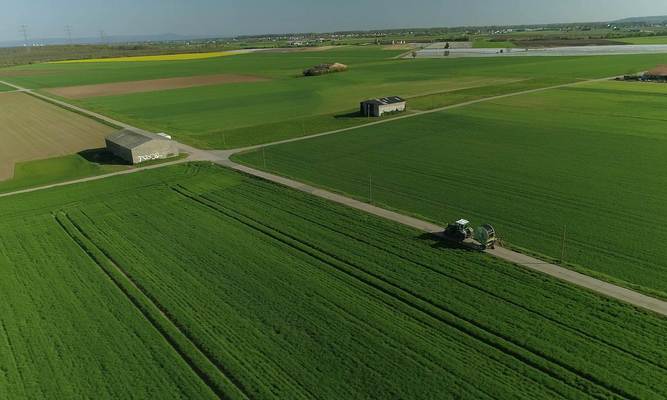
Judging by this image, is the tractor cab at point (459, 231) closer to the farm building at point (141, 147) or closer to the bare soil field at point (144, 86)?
the farm building at point (141, 147)

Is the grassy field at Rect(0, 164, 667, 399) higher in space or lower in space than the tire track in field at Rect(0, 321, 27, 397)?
higher

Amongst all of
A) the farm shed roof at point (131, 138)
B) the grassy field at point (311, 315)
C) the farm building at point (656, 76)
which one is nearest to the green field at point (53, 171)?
the farm shed roof at point (131, 138)

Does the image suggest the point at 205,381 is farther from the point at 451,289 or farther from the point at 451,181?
the point at 451,181

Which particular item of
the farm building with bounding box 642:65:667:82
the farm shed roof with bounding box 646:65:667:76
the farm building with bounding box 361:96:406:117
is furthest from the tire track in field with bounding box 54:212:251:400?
the farm shed roof with bounding box 646:65:667:76

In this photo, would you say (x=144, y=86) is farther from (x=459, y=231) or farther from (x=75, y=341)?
(x=459, y=231)

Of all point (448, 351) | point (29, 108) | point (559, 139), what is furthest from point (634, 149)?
point (29, 108)

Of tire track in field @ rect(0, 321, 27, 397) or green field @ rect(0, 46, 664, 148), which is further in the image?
green field @ rect(0, 46, 664, 148)

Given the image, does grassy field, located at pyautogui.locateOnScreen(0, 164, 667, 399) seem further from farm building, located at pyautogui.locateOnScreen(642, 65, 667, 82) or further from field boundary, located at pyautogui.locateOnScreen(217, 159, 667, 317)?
farm building, located at pyautogui.locateOnScreen(642, 65, 667, 82)
